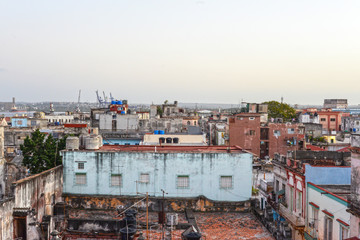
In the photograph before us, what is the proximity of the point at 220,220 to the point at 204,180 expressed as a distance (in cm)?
273

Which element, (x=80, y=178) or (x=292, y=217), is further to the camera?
(x=80, y=178)

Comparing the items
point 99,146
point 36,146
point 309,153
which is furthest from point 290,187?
point 36,146

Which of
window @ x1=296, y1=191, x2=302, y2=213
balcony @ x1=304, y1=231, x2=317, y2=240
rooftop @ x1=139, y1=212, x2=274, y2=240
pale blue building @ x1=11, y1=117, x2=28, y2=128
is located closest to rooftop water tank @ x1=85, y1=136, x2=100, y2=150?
rooftop @ x1=139, y1=212, x2=274, y2=240

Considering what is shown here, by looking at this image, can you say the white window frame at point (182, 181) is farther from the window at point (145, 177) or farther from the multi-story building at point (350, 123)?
the multi-story building at point (350, 123)

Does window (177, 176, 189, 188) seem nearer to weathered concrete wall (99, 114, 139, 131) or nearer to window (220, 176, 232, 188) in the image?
window (220, 176, 232, 188)

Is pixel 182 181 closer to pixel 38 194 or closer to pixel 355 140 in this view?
pixel 38 194

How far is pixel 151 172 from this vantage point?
2389 centimetres

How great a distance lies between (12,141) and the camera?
51.2m

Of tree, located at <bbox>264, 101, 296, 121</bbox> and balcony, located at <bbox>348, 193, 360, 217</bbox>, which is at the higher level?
tree, located at <bbox>264, 101, 296, 121</bbox>

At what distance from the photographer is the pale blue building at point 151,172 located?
2386cm

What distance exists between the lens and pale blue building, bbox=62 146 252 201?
23859mm

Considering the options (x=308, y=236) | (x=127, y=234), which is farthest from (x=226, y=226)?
(x=127, y=234)

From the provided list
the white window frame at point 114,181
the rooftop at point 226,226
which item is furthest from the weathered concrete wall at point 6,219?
the white window frame at point 114,181

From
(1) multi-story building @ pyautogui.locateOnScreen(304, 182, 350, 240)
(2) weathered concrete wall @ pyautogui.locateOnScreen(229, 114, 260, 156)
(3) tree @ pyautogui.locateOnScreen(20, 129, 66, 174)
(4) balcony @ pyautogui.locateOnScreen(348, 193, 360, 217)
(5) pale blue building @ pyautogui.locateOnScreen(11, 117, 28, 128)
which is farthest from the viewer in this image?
(5) pale blue building @ pyautogui.locateOnScreen(11, 117, 28, 128)
